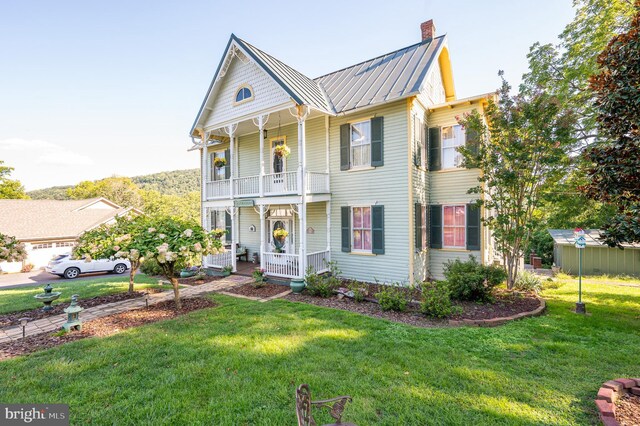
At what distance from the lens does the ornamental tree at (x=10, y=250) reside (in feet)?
23.0

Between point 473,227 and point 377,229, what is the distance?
11.1 feet

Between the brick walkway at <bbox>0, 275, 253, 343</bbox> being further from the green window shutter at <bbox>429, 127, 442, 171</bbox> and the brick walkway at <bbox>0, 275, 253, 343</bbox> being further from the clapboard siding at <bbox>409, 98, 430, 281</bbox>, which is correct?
the green window shutter at <bbox>429, 127, 442, 171</bbox>

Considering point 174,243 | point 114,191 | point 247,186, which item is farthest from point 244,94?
point 114,191

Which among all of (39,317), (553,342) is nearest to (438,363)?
(553,342)

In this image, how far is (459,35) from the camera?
40.2ft

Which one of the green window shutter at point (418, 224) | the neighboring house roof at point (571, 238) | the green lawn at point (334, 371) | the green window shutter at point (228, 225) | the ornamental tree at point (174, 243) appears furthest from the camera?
the neighboring house roof at point (571, 238)

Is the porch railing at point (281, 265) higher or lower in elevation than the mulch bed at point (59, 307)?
higher

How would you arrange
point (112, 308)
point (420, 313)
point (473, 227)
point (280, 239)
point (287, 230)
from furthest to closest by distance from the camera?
point (287, 230) → point (280, 239) → point (473, 227) → point (112, 308) → point (420, 313)

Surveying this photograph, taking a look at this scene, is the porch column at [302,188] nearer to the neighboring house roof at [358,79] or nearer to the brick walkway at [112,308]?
the neighboring house roof at [358,79]

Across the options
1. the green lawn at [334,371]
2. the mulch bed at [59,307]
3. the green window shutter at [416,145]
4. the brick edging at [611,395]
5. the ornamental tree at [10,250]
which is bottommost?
the mulch bed at [59,307]

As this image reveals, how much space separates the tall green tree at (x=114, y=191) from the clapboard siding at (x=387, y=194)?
1951 inches

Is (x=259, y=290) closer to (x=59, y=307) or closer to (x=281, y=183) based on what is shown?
(x=281, y=183)

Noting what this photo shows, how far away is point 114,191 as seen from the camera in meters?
47.9

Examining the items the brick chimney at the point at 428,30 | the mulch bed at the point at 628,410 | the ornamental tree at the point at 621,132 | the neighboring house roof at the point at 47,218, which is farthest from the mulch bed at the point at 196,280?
the neighboring house roof at the point at 47,218
